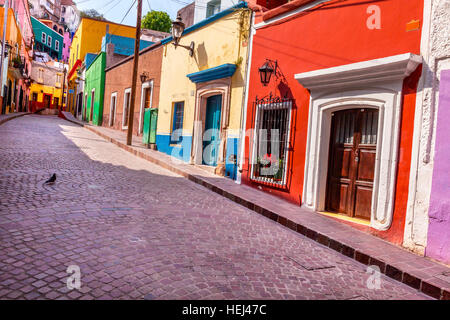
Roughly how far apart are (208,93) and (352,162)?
5.70 metres

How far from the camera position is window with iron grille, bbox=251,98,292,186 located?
7.66 metres

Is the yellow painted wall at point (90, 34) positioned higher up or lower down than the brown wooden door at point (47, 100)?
higher up

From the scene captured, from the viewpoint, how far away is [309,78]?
6.67 m

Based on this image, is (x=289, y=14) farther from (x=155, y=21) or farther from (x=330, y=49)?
(x=155, y=21)

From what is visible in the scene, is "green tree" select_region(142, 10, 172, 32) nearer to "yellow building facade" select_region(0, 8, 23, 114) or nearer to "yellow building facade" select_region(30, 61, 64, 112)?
"yellow building facade" select_region(0, 8, 23, 114)

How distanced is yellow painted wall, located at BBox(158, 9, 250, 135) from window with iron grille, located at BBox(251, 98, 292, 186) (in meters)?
0.95

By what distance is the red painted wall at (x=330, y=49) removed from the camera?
514 cm

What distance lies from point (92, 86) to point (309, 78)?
85.9ft

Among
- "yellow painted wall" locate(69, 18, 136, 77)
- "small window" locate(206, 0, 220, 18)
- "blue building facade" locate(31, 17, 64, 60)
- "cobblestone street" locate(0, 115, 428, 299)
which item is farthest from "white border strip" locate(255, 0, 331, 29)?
"blue building facade" locate(31, 17, 64, 60)

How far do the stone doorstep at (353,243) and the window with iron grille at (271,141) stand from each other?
0.52 meters

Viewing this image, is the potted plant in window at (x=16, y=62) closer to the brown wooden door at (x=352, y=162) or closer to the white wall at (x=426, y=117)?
the brown wooden door at (x=352, y=162)

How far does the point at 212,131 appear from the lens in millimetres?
10930

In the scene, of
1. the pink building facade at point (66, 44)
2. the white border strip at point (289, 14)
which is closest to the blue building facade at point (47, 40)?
the pink building facade at point (66, 44)
